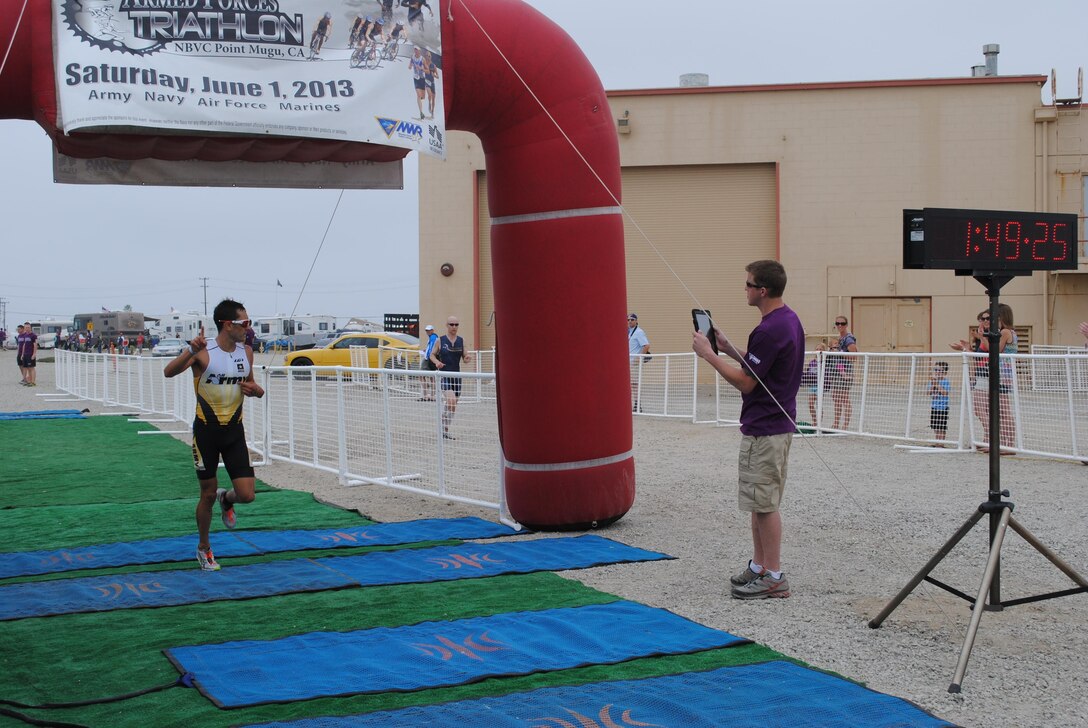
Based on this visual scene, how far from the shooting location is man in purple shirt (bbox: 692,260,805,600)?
607cm

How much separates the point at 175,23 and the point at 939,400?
1052 centimetres

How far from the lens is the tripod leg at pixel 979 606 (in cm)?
453

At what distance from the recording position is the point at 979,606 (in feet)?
16.1

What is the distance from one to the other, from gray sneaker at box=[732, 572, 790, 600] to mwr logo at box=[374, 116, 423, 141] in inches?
148

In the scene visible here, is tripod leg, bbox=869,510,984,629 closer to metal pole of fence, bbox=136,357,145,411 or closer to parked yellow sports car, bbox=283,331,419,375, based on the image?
metal pole of fence, bbox=136,357,145,411

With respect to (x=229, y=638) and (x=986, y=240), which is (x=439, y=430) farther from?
(x=986, y=240)

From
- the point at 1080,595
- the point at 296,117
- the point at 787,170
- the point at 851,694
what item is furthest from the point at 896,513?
the point at 787,170

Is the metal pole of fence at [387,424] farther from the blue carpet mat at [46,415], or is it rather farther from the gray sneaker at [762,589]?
the blue carpet mat at [46,415]

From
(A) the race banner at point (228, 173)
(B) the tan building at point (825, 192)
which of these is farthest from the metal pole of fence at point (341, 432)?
(B) the tan building at point (825, 192)

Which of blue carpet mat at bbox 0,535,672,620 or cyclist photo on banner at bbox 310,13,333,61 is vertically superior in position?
cyclist photo on banner at bbox 310,13,333,61

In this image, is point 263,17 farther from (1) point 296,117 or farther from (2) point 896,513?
(2) point 896,513

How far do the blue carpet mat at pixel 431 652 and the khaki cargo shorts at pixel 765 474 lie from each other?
2.89 ft

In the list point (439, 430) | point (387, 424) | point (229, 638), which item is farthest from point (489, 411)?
point (229, 638)

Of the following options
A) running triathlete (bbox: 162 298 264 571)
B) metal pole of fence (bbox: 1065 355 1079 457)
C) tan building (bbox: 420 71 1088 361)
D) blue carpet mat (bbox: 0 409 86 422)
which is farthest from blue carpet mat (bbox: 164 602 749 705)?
tan building (bbox: 420 71 1088 361)
